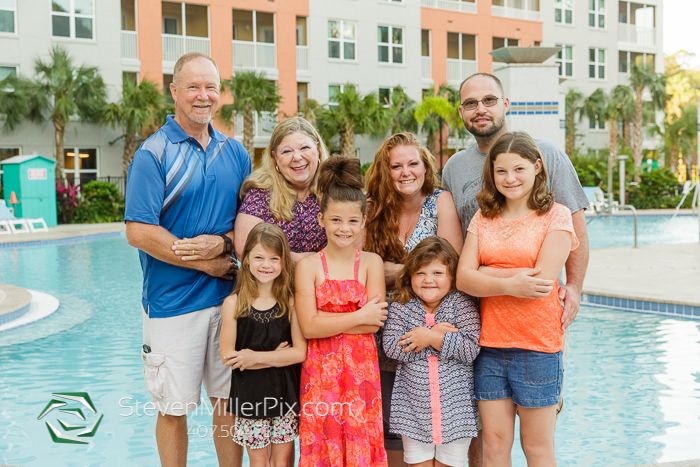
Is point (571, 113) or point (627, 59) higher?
point (627, 59)

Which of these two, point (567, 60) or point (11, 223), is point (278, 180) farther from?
point (567, 60)

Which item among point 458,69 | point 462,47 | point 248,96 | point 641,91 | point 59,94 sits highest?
point 462,47

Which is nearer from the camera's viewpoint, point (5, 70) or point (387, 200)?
point (387, 200)

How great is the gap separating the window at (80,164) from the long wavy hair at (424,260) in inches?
816

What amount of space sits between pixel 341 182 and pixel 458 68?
1065 inches

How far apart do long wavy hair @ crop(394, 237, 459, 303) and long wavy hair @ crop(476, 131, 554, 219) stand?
224mm

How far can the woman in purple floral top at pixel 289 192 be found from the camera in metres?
2.93

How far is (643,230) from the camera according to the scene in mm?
17125

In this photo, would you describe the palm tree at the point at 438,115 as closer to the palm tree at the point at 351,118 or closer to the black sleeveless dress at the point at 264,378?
the palm tree at the point at 351,118

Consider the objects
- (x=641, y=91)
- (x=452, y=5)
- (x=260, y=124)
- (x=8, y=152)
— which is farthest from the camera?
(x=641, y=91)

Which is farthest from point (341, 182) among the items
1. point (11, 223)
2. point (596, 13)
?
point (596, 13)

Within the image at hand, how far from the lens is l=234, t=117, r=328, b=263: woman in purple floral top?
2926 mm

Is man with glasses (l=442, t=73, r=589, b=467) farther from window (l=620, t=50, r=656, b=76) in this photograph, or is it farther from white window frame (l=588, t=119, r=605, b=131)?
window (l=620, t=50, r=656, b=76)

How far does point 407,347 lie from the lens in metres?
2.75
